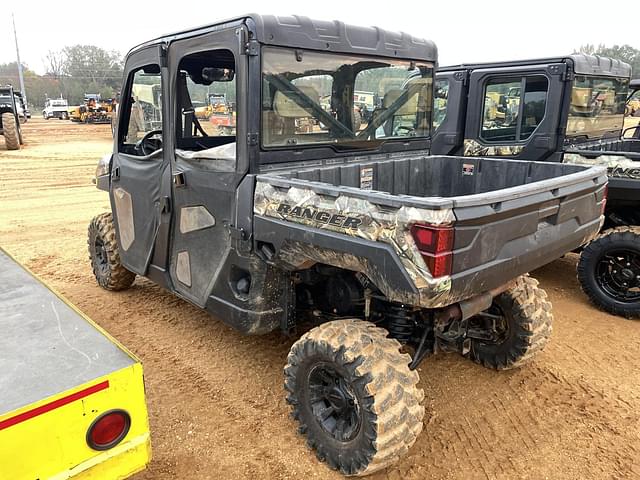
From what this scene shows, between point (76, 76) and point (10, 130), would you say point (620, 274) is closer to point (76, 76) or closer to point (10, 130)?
point (10, 130)

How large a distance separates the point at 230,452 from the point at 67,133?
87.3 ft

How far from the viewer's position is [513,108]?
5.75 m

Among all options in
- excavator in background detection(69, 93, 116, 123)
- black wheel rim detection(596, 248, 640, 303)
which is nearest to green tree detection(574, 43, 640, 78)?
excavator in background detection(69, 93, 116, 123)

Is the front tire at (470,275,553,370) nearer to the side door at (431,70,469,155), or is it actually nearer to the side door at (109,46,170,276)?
the side door at (109,46,170,276)

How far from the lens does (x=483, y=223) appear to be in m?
2.34

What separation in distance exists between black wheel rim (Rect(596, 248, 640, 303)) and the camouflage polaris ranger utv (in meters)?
1.65

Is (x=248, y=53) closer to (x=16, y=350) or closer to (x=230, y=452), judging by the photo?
(x=16, y=350)

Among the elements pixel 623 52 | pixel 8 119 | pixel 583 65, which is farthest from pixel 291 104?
pixel 623 52

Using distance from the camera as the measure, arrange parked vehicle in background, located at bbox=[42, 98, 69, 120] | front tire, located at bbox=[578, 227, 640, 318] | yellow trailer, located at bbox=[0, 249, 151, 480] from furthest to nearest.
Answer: parked vehicle in background, located at bbox=[42, 98, 69, 120] → front tire, located at bbox=[578, 227, 640, 318] → yellow trailer, located at bbox=[0, 249, 151, 480]

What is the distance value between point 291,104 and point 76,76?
221 ft

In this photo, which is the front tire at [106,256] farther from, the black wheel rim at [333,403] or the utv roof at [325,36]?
the black wheel rim at [333,403]

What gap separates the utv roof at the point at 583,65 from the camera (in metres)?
5.35

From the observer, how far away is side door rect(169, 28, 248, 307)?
10.2ft

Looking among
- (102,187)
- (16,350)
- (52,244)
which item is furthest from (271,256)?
(52,244)
